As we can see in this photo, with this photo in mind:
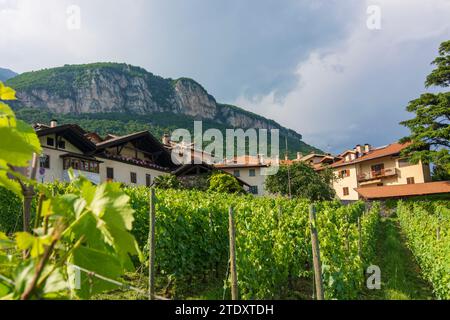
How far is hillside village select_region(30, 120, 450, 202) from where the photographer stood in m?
26.3

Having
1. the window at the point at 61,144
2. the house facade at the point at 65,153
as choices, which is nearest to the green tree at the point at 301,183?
the house facade at the point at 65,153

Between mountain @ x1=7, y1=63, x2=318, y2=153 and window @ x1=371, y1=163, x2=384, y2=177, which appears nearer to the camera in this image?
window @ x1=371, y1=163, x2=384, y2=177

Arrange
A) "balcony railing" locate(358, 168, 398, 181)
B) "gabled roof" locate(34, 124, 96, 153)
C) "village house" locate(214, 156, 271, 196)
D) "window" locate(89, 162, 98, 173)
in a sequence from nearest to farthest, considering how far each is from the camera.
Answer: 1. "gabled roof" locate(34, 124, 96, 153)
2. "window" locate(89, 162, 98, 173)
3. "balcony railing" locate(358, 168, 398, 181)
4. "village house" locate(214, 156, 271, 196)

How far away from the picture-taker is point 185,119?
103188 mm

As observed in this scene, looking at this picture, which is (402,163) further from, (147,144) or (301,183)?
(147,144)

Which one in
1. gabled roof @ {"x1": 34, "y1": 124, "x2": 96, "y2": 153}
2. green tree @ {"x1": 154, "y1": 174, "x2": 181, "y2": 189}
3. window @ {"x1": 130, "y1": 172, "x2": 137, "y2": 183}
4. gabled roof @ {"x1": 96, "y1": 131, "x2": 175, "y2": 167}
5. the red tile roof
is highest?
gabled roof @ {"x1": 96, "y1": 131, "x2": 175, "y2": 167}

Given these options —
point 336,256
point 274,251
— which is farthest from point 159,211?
point 336,256

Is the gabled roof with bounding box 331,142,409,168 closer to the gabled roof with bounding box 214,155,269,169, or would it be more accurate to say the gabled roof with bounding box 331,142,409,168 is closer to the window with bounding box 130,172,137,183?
the gabled roof with bounding box 214,155,269,169

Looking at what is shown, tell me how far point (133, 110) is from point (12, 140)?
11237 cm

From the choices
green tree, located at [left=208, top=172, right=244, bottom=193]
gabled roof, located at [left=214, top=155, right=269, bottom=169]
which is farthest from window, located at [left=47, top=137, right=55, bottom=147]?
gabled roof, located at [left=214, top=155, right=269, bottom=169]

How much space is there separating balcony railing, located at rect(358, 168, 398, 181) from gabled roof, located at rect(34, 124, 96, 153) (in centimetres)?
3288

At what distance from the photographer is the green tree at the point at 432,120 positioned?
32.6m

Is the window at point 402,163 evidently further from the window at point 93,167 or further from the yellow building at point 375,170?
the window at point 93,167
